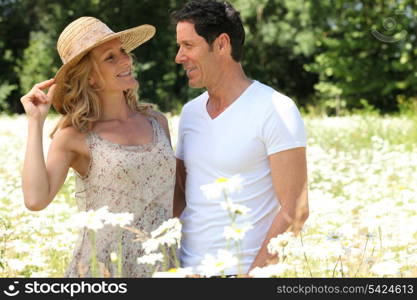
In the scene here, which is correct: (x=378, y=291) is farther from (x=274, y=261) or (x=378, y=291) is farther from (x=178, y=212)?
(x=178, y=212)

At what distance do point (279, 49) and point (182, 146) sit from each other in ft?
101

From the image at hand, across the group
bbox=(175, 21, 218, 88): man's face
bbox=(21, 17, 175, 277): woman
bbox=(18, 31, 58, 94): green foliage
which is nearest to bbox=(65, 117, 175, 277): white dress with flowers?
bbox=(21, 17, 175, 277): woman

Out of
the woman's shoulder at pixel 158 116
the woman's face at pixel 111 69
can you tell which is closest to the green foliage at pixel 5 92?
the woman's shoulder at pixel 158 116

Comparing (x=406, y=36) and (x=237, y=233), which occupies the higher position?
(x=406, y=36)

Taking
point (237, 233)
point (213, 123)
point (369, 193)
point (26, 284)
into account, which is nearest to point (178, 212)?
point (213, 123)

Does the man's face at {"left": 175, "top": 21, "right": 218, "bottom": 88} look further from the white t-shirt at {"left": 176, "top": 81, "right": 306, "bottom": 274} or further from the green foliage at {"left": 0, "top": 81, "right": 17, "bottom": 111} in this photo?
the green foliage at {"left": 0, "top": 81, "right": 17, "bottom": 111}

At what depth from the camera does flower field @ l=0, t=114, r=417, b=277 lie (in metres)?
3.35

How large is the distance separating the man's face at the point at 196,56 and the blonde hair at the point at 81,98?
45cm

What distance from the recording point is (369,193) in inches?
264

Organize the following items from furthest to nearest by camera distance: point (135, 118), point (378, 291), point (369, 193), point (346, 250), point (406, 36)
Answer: point (406, 36) < point (369, 193) < point (135, 118) < point (346, 250) < point (378, 291)

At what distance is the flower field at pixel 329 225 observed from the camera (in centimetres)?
335

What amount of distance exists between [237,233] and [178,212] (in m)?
1.41

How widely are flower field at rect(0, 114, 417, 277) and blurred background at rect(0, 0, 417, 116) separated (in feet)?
61.2

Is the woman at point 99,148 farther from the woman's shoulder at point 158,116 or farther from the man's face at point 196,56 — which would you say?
the man's face at point 196,56
